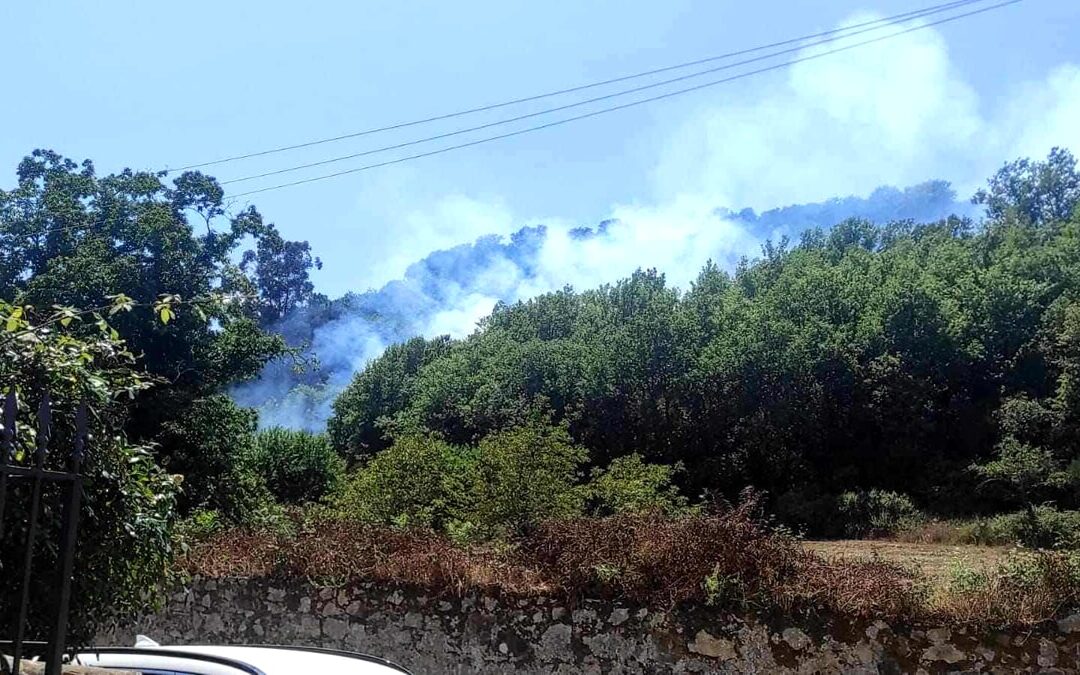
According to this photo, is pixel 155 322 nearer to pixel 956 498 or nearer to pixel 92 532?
pixel 92 532

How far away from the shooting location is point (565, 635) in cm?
896

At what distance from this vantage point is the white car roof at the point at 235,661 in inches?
187

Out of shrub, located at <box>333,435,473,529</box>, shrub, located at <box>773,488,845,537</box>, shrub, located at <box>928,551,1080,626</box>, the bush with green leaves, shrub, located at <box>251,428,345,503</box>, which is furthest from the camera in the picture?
shrub, located at <box>773,488,845,537</box>

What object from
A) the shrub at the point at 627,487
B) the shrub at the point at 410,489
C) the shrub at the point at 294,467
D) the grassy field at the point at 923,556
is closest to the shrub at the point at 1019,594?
the grassy field at the point at 923,556

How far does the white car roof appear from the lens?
4.75m

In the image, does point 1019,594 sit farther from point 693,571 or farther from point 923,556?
point 923,556

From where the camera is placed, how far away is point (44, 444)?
10.1 ft

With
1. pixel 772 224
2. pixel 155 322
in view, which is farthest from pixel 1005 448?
pixel 772 224

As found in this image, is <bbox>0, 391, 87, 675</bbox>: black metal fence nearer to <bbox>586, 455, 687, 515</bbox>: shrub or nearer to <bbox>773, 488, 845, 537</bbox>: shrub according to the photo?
<bbox>586, 455, 687, 515</bbox>: shrub

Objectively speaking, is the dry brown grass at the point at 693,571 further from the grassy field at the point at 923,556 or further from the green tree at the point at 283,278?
the green tree at the point at 283,278

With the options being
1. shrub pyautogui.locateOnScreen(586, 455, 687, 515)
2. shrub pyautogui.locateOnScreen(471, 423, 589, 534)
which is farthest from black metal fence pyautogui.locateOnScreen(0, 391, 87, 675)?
shrub pyautogui.locateOnScreen(586, 455, 687, 515)

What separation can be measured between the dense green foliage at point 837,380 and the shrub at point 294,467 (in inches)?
247

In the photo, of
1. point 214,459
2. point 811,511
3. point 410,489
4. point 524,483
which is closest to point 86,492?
point 524,483

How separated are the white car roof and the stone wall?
389cm
